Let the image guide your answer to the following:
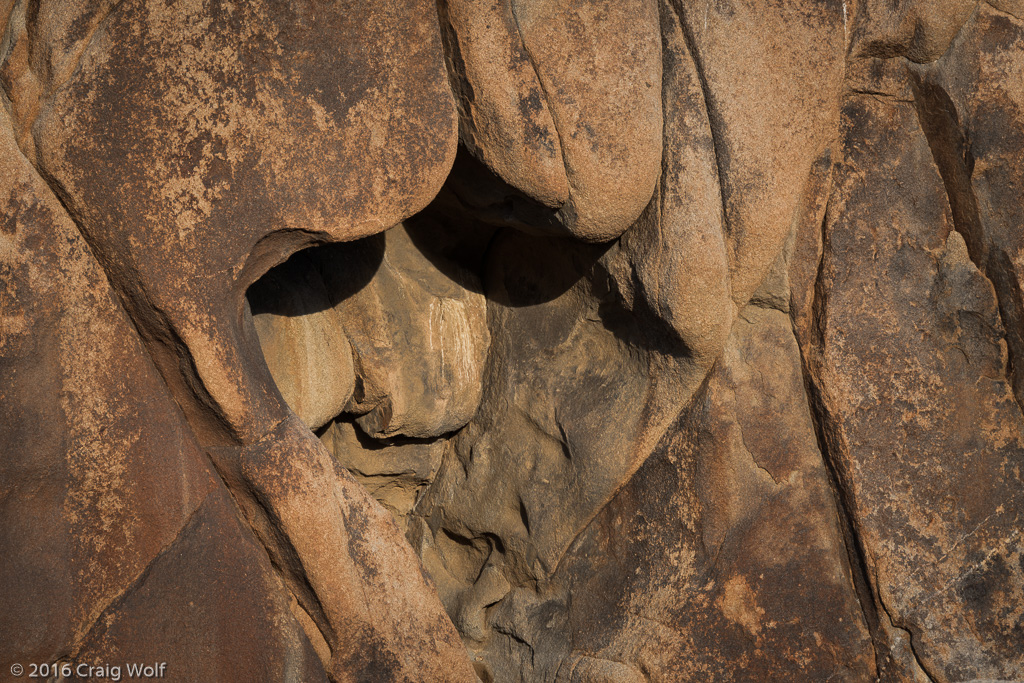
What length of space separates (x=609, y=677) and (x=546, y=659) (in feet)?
0.60

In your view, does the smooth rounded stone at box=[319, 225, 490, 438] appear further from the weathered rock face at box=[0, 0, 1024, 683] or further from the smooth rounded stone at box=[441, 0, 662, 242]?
the smooth rounded stone at box=[441, 0, 662, 242]

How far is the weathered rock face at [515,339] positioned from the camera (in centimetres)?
139

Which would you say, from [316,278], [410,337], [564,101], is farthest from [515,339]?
[564,101]

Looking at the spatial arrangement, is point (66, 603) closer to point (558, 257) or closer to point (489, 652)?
point (489, 652)

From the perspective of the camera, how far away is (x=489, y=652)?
2107 mm

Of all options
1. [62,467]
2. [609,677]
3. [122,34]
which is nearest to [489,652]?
[609,677]

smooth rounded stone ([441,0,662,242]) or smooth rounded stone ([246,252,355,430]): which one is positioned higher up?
smooth rounded stone ([441,0,662,242])

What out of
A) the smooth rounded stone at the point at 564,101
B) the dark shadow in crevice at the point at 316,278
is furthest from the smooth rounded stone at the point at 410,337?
the smooth rounded stone at the point at 564,101

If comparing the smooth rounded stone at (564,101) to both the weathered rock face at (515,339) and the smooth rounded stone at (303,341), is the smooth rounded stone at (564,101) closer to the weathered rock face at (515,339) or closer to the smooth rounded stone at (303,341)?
the weathered rock face at (515,339)

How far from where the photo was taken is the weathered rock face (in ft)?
4.56

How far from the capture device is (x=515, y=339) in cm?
223

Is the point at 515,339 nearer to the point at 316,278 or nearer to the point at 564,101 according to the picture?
the point at 316,278

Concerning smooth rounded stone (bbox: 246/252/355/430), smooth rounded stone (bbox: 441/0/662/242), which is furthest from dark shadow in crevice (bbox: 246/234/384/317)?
smooth rounded stone (bbox: 441/0/662/242)

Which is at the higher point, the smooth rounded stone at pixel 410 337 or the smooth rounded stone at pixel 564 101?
the smooth rounded stone at pixel 564 101
